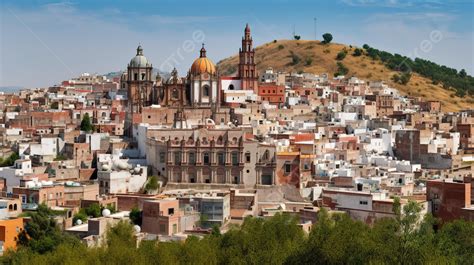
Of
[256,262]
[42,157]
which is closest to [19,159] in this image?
[42,157]

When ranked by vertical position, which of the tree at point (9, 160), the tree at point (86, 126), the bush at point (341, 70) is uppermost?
the bush at point (341, 70)

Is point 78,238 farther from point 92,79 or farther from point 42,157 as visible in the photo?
point 92,79

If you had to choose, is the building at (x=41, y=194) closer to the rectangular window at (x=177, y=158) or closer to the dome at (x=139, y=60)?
the rectangular window at (x=177, y=158)

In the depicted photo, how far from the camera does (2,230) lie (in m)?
23.2

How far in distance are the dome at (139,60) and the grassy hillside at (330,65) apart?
27152 mm

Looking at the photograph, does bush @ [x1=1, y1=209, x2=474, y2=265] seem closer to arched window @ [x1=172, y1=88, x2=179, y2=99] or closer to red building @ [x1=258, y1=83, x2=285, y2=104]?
arched window @ [x1=172, y1=88, x2=179, y2=99]

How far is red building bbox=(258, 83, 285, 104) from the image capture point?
1843 inches

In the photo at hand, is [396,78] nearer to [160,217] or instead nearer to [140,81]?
[140,81]

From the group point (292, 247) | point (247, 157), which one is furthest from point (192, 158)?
point (292, 247)

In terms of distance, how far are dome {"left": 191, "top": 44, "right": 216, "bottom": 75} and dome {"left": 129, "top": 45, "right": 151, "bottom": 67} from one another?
8.46 feet

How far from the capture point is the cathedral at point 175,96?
1480 inches

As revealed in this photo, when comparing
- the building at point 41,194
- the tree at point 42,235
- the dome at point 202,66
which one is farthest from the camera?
the dome at point 202,66

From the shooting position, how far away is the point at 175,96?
4062 centimetres

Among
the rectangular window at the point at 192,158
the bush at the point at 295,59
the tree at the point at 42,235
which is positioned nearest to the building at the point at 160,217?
the tree at the point at 42,235
